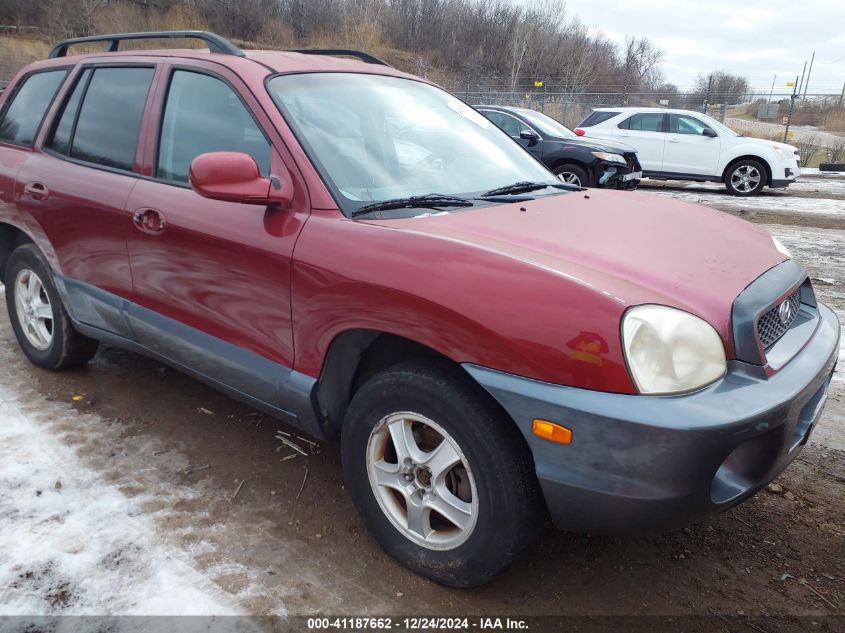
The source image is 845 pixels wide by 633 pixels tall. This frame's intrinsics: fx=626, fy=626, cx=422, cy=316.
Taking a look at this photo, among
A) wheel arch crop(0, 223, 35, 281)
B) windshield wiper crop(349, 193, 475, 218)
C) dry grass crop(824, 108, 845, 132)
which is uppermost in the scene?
dry grass crop(824, 108, 845, 132)

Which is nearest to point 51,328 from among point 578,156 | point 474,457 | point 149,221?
point 149,221

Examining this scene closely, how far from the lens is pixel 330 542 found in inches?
96.0

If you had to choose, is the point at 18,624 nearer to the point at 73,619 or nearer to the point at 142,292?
the point at 73,619

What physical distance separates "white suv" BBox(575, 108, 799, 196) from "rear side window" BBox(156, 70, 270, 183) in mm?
10957

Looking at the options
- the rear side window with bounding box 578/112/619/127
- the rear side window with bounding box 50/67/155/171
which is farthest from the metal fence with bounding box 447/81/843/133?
the rear side window with bounding box 50/67/155/171

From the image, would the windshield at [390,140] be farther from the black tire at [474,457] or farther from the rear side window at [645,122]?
the rear side window at [645,122]

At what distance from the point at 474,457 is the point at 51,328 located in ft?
10.1

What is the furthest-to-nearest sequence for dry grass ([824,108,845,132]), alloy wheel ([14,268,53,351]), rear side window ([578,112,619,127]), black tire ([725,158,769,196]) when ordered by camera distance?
1. dry grass ([824,108,845,132])
2. rear side window ([578,112,619,127])
3. black tire ([725,158,769,196])
4. alloy wheel ([14,268,53,351])

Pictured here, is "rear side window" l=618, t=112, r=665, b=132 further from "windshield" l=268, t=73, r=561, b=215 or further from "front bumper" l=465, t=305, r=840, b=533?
"front bumper" l=465, t=305, r=840, b=533

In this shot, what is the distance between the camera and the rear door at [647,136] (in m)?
13.2

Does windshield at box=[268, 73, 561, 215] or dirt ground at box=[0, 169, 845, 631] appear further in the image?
windshield at box=[268, 73, 561, 215]

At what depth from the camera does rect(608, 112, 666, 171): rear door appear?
1316 cm

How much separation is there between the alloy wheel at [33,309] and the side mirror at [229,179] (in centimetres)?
203

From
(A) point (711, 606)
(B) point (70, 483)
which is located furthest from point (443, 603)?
(B) point (70, 483)
